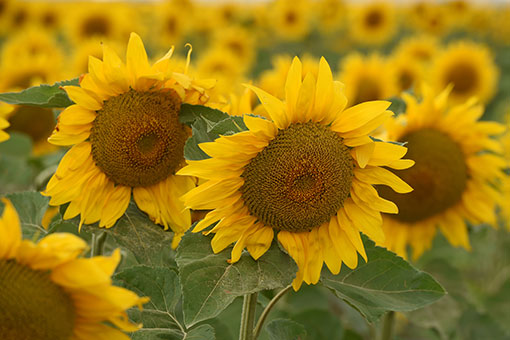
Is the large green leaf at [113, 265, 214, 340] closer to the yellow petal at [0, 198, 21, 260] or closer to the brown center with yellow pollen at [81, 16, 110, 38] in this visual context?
the yellow petal at [0, 198, 21, 260]

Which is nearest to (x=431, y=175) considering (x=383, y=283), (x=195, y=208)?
(x=383, y=283)

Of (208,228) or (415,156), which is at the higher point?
(208,228)

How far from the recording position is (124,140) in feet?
4.07

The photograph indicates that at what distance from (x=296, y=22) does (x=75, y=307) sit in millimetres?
7216

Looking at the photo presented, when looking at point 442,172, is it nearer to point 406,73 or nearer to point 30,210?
point 30,210

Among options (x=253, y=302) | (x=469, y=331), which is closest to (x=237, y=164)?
(x=253, y=302)

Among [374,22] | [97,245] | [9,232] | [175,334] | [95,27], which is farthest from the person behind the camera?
[374,22]

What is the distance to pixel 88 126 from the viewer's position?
49.3 inches

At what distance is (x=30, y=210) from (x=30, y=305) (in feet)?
2.09

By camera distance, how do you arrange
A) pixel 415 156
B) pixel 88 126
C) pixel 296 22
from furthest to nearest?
pixel 296 22
pixel 415 156
pixel 88 126

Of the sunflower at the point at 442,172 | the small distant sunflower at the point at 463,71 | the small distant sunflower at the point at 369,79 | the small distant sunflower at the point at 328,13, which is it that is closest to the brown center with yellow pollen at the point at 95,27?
the small distant sunflower at the point at 369,79

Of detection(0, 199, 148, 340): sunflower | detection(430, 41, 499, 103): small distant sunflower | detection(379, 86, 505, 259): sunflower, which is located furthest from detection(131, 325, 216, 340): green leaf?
detection(430, 41, 499, 103): small distant sunflower

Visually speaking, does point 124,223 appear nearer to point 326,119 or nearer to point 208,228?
point 208,228

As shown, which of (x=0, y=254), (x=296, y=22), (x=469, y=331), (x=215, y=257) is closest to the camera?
(x=0, y=254)
